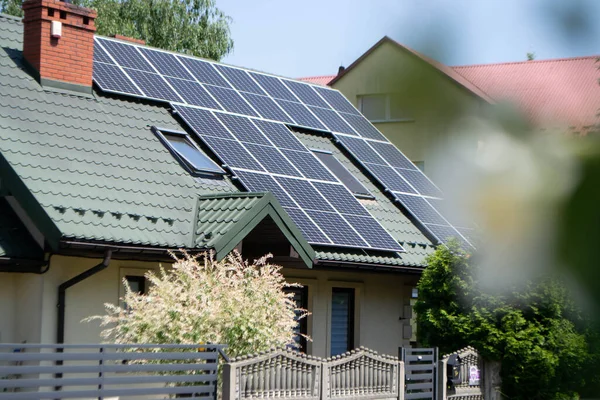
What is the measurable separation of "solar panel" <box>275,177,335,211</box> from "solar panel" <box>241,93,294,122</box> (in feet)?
9.19

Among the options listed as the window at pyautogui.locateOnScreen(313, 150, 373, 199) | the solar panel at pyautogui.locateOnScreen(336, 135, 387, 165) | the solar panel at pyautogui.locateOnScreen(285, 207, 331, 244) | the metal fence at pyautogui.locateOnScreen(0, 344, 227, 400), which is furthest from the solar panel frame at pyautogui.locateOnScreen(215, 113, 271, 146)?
the metal fence at pyautogui.locateOnScreen(0, 344, 227, 400)

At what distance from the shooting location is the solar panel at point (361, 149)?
65.8ft

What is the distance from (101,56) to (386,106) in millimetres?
16620

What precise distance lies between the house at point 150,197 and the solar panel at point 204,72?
0.15ft

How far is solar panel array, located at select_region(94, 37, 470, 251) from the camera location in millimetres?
16344

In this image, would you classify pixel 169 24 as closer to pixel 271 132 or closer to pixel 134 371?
pixel 271 132

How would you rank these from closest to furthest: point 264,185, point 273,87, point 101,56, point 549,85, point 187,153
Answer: point 549,85 < point 264,185 < point 187,153 < point 101,56 < point 273,87

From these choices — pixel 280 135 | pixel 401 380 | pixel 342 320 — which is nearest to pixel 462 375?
pixel 401 380

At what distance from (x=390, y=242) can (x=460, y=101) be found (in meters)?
15.3

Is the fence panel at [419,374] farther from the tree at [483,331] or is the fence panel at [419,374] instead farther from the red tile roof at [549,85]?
the red tile roof at [549,85]

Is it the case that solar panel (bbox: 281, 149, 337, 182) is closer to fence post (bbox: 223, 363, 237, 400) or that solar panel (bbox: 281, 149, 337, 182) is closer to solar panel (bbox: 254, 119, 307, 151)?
→ solar panel (bbox: 254, 119, 307, 151)

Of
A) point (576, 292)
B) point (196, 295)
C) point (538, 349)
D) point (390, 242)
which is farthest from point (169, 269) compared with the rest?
point (576, 292)

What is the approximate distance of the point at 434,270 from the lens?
55.0 feet

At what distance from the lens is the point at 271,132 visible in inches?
729
